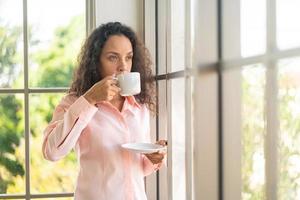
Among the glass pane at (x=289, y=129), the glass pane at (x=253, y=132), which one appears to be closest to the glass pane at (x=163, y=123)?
the glass pane at (x=253, y=132)

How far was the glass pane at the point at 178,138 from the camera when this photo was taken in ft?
4.75

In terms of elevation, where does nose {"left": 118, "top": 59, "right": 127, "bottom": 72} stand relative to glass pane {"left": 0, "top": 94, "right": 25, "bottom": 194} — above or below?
above

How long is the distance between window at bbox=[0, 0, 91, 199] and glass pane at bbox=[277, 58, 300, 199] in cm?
134

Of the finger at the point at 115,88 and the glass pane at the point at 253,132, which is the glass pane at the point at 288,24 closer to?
the glass pane at the point at 253,132

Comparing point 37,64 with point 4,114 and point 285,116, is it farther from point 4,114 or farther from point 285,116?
point 285,116

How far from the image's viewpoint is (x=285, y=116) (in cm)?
77

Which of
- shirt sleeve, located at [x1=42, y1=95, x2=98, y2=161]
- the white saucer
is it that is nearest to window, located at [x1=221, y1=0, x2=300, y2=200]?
the white saucer

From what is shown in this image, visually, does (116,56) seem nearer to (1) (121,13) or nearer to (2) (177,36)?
(2) (177,36)

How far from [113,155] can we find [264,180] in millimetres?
654

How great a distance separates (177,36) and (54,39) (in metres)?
0.71

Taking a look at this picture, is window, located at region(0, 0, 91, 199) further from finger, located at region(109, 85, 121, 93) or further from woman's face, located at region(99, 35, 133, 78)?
finger, located at region(109, 85, 121, 93)

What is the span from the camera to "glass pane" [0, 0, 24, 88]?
194cm

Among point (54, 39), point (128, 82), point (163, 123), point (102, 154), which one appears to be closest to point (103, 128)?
point (102, 154)

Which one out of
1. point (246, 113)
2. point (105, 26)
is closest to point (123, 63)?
point (105, 26)
